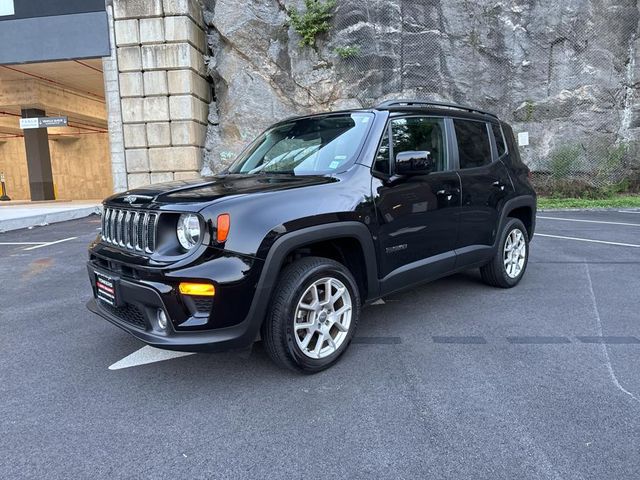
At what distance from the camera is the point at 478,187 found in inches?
173

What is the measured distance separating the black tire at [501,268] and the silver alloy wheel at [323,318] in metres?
2.26

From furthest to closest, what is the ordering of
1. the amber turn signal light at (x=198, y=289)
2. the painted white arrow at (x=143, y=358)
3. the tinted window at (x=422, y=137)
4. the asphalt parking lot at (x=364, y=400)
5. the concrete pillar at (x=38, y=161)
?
the concrete pillar at (x=38, y=161)
the tinted window at (x=422, y=137)
the painted white arrow at (x=143, y=358)
the amber turn signal light at (x=198, y=289)
the asphalt parking lot at (x=364, y=400)

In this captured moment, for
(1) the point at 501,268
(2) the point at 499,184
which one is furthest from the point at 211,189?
(1) the point at 501,268

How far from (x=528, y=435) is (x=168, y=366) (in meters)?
2.35

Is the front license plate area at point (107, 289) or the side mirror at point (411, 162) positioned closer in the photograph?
the front license plate area at point (107, 289)

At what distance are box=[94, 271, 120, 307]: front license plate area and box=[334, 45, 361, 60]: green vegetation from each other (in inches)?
513

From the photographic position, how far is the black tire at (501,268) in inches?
190

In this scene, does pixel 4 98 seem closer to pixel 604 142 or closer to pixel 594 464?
pixel 604 142

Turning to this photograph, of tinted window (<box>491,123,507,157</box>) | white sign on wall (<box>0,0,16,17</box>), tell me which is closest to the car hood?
tinted window (<box>491,123,507,157</box>)

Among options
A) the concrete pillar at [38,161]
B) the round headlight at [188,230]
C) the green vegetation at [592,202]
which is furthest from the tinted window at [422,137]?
the concrete pillar at [38,161]

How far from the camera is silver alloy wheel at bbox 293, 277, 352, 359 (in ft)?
10.0

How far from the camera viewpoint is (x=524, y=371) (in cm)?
312

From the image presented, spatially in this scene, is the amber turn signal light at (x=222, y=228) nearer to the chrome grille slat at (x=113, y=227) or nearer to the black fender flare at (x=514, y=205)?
the chrome grille slat at (x=113, y=227)

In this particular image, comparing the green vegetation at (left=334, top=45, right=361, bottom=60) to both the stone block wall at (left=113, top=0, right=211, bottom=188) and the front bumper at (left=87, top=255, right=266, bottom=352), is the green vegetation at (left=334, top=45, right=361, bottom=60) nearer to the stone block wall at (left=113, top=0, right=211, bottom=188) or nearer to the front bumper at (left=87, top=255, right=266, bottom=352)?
the stone block wall at (left=113, top=0, right=211, bottom=188)
